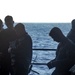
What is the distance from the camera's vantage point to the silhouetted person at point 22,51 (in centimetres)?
664

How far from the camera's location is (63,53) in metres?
5.89

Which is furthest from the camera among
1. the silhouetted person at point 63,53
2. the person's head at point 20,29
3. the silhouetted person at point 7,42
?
the silhouetted person at point 7,42

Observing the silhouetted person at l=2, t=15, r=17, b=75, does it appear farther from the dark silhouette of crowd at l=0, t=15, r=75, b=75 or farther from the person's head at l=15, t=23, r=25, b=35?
the person's head at l=15, t=23, r=25, b=35

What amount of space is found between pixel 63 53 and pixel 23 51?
1.04 meters

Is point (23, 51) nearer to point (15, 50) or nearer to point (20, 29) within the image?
point (15, 50)

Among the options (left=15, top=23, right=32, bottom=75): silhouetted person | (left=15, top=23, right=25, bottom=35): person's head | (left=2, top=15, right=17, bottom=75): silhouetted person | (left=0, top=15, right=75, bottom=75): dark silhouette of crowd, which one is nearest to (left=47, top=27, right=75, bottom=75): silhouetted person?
(left=0, top=15, right=75, bottom=75): dark silhouette of crowd

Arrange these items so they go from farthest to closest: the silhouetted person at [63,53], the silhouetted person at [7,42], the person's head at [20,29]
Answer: the silhouetted person at [7,42] → the person's head at [20,29] → the silhouetted person at [63,53]

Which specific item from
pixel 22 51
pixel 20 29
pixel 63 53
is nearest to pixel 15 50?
pixel 22 51

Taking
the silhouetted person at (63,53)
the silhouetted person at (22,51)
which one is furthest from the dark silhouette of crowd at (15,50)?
the silhouetted person at (63,53)

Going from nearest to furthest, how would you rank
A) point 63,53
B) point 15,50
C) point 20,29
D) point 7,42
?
point 63,53 → point 20,29 → point 15,50 → point 7,42

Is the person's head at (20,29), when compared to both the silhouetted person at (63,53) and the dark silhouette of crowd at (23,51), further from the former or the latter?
the silhouetted person at (63,53)

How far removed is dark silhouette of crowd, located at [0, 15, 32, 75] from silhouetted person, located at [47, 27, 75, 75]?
2.78 ft

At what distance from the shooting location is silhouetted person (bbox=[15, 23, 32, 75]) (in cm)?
664

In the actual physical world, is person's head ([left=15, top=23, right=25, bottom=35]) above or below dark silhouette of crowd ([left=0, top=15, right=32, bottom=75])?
above
